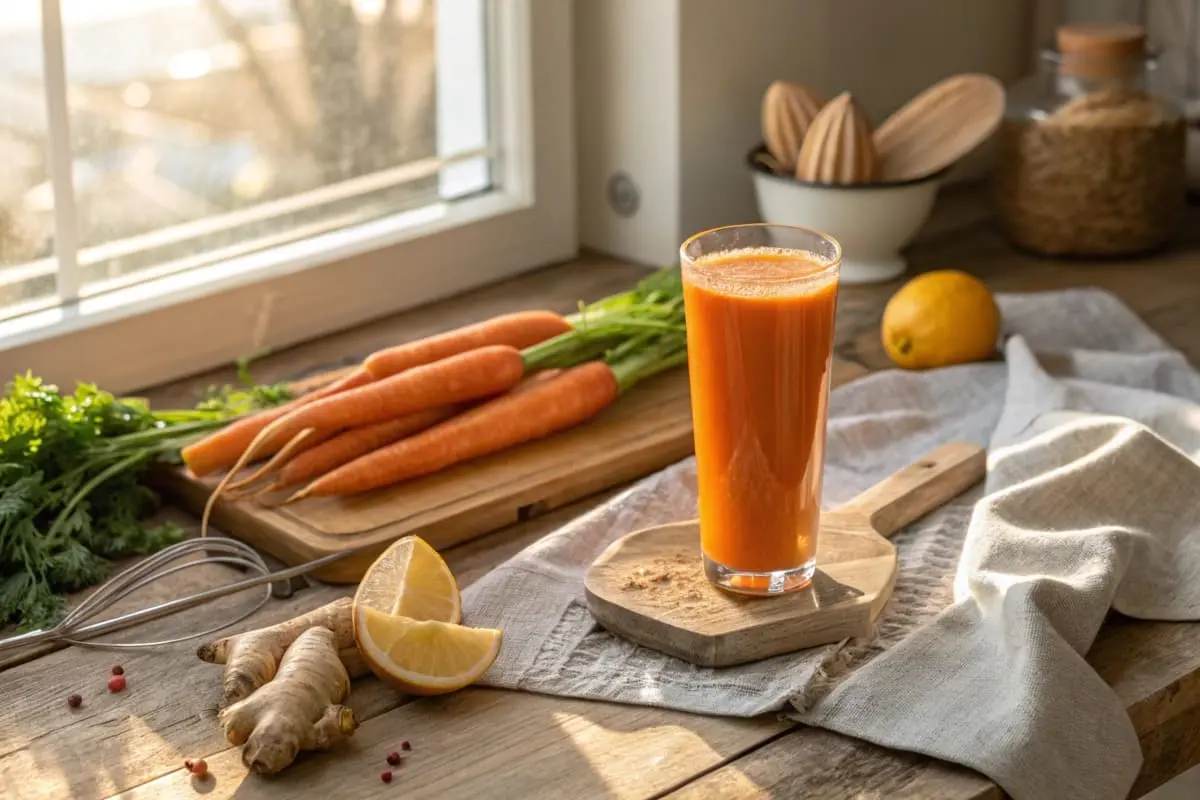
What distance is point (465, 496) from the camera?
134 centimetres

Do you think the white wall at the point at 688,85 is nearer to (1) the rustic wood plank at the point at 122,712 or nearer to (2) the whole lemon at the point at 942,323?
(2) the whole lemon at the point at 942,323

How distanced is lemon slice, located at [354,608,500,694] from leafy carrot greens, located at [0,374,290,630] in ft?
0.86

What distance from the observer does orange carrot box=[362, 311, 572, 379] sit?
1.46 m

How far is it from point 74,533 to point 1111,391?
2.93ft

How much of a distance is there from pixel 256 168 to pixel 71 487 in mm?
518

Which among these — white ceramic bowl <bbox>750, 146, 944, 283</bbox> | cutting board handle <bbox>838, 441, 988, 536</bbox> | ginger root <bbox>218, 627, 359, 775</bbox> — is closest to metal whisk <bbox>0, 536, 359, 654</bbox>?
ginger root <bbox>218, 627, 359, 775</bbox>

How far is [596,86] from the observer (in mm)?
1955

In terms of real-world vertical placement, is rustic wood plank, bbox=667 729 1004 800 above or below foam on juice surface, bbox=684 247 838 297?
below

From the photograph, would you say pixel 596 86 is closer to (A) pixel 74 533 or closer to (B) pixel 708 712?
(A) pixel 74 533

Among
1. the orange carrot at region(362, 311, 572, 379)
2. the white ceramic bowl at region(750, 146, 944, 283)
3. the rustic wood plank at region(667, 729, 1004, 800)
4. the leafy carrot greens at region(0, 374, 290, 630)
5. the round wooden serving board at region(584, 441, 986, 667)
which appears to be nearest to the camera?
the rustic wood plank at region(667, 729, 1004, 800)

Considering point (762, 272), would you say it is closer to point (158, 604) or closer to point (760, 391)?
point (760, 391)

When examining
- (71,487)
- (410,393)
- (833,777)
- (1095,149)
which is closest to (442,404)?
(410,393)

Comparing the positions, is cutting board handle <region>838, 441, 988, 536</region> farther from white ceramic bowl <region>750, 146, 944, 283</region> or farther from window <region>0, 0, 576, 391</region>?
window <region>0, 0, 576, 391</region>

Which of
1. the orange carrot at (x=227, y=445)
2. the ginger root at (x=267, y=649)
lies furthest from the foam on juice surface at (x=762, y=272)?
the orange carrot at (x=227, y=445)
